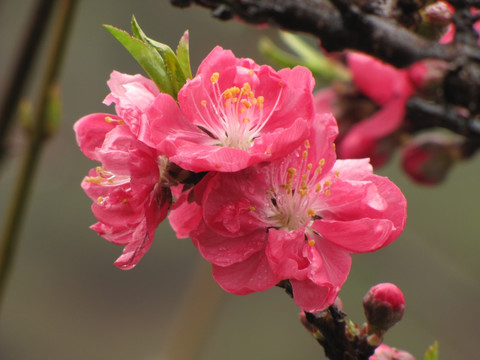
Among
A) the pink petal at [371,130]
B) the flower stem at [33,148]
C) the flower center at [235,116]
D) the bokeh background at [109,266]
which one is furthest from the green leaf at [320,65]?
the bokeh background at [109,266]

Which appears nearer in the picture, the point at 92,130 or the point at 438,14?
the point at 92,130

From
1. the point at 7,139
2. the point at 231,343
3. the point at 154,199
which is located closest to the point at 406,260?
the point at 7,139

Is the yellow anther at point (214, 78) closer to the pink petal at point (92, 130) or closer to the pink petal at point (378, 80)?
the pink petal at point (92, 130)

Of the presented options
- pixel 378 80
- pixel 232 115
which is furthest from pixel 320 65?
pixel 232 115

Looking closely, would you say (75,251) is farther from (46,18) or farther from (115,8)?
(46,18)

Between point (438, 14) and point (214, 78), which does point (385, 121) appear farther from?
point (214, 78)
